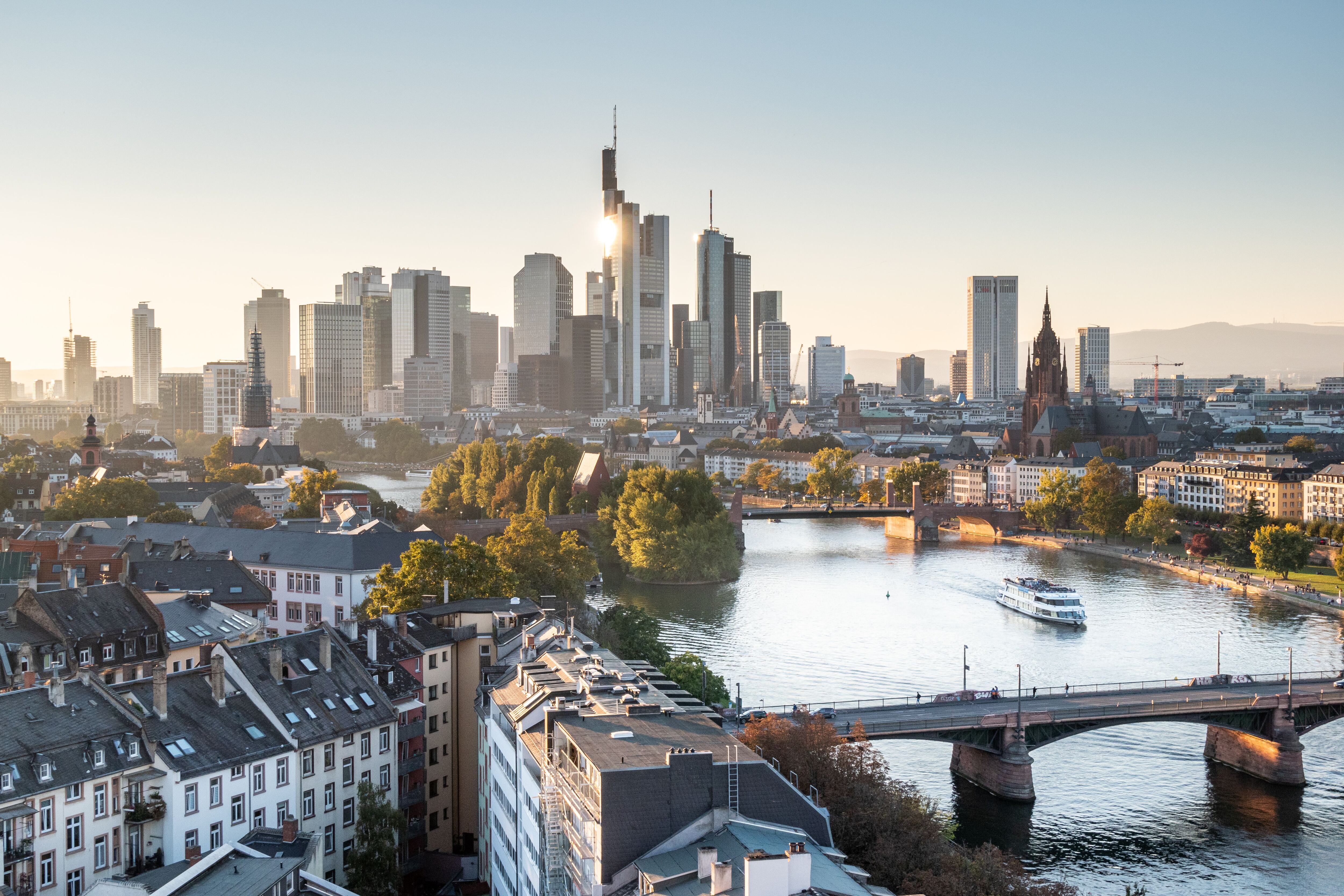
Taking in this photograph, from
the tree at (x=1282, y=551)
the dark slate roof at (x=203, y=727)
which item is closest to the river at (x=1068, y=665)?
the tree at (x=1282, y=551)

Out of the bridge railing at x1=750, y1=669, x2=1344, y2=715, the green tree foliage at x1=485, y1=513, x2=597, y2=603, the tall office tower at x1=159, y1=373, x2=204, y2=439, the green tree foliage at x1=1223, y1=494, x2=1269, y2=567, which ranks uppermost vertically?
the tall office tower at x1=159, y1=373, x2=204, y2=439

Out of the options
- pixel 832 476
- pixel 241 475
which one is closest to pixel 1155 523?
pixel 832 476

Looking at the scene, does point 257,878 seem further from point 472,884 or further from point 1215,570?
point 1215,570

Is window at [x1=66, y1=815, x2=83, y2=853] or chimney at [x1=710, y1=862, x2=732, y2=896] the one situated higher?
chimney at [x1=710, y1=862, x2=732, y2=896]

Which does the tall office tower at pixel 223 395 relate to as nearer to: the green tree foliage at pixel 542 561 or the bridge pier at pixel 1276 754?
the green tree foliage at pixel 542 561

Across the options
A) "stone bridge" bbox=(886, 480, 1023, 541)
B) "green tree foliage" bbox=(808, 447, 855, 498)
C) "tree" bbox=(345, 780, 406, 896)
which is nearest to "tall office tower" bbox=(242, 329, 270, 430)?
"green tree foliage" bbox=(808, 447, 855, 498)

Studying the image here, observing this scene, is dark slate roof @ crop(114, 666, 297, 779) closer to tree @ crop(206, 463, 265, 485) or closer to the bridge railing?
the bridge railing
